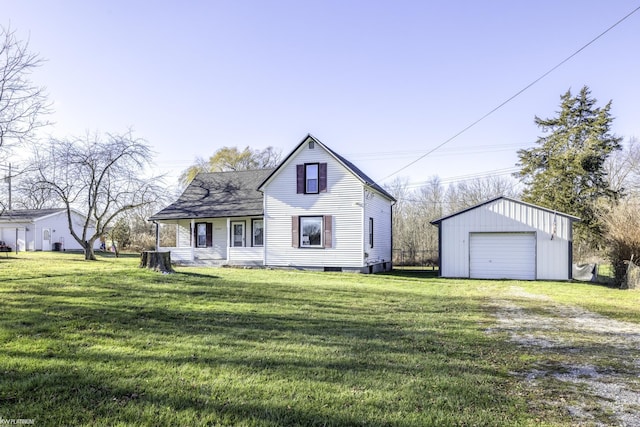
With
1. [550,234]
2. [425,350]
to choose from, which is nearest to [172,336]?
[425,350]

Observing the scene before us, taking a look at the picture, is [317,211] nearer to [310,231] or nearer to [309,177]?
[310,231]

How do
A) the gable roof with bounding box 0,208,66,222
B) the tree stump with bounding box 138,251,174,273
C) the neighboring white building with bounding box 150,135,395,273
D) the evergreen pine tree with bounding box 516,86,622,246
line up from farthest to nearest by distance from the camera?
1. the gable roof with bounding box 0,208,66,222
2. the evergreen pine tree with bounding box 516,86,622,246
3. the neighboring white building with bounding box 150,135,395,273
4. the tree stump with bounding box 138,251,174,273

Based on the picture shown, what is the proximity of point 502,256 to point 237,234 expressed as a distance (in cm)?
1300

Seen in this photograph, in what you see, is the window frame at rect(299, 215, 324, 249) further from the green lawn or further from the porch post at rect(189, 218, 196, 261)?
the green lawn

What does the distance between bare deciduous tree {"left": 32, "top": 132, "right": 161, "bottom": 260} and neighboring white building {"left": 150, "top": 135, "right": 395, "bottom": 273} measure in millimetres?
2527

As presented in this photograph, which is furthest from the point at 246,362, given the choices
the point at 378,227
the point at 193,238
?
the point at 193,238

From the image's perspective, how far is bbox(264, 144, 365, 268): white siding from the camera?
58.6 feet

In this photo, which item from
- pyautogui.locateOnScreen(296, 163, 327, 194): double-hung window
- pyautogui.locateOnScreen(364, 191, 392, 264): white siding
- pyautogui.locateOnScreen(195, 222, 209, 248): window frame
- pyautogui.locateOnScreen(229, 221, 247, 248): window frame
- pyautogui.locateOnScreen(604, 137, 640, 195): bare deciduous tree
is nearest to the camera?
pyautogui.locateOnScreen(296, 163, 327, 194): double-hung window

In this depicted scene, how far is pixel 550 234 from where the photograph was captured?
16562 mm

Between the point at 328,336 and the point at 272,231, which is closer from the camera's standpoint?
the point at 328,336

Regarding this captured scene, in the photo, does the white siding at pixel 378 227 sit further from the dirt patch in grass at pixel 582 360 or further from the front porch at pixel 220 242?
the dirt patch in grass at pixel 582 360

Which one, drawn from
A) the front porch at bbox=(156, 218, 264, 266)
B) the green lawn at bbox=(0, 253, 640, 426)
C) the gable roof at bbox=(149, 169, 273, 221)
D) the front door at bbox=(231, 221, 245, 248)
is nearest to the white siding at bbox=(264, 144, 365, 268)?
the gable roof at bbox=(149, 169, 273, 221)

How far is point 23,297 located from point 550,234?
17836 millimetres

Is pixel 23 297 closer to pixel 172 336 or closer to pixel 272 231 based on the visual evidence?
pixel 172 336
